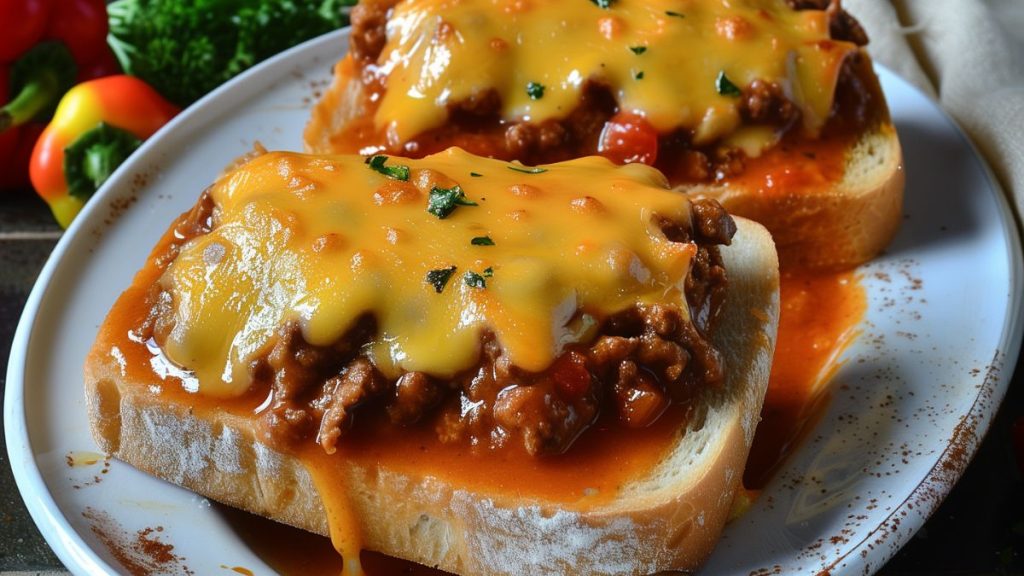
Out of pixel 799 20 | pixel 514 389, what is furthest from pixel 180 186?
pixel 799 20

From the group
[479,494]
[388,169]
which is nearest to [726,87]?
[388,169]

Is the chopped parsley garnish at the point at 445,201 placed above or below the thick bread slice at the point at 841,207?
above

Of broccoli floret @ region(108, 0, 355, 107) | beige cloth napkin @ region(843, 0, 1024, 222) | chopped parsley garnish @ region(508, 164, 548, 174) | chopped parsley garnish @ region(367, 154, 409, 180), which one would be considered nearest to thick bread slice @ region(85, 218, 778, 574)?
chopped parsley garnish @ region(508, 164, 548, 174)

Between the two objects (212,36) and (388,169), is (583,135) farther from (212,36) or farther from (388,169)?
(212,36)

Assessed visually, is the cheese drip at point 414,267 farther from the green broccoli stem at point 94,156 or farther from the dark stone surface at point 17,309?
the green broccoli stem at point 94,156

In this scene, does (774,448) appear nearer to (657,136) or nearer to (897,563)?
(897,563)

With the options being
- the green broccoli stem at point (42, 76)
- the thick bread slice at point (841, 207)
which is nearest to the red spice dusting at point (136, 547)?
the thick bread slice at point (841, 207)
